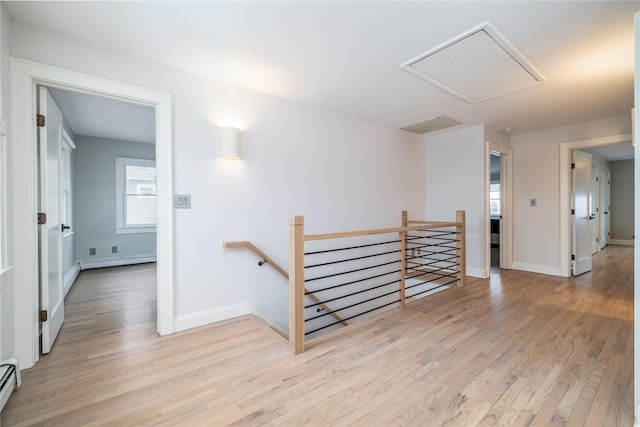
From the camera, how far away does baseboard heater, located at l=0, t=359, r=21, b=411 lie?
1.54 metres

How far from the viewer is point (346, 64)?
96.1 inches

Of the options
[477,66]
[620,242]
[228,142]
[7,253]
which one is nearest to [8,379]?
[7,253]

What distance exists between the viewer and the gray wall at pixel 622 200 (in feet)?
24.2

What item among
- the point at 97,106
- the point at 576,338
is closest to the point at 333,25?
the point at 576,338

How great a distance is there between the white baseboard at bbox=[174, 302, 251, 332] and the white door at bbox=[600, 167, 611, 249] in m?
8.43

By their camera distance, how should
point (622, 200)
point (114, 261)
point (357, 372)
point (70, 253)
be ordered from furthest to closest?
point (622, 200) < point (114, 261) < point (70, 253) < point (357, 372)

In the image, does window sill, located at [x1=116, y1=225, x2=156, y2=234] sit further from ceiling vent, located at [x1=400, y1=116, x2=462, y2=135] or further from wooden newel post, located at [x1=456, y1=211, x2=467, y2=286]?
wooden newel post, located at [x1=456, y1=211, x2=467, y2=286]

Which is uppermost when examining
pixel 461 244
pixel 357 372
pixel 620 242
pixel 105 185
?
pixel 105 185

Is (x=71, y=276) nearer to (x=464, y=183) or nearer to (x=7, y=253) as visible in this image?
(x=7, y=253)

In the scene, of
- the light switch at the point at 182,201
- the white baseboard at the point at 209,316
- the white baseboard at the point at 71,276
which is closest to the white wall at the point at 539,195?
the white baseboard at the point at 209,316

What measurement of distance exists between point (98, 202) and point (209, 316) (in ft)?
13.5

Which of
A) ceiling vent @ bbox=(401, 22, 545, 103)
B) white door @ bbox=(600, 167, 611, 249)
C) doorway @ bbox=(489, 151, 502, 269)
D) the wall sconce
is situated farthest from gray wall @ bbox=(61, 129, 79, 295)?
white door @ bbox=(600, 167, 611, 249)

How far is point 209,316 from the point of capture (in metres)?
2.66

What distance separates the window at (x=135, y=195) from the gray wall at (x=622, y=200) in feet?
36.9
